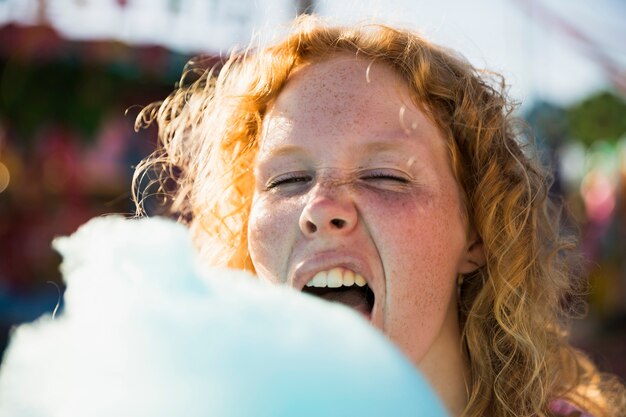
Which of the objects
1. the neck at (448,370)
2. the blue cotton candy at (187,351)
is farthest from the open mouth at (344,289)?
the blue cotton candy at (187,351)

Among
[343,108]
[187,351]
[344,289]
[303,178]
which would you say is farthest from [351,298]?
[187,351]

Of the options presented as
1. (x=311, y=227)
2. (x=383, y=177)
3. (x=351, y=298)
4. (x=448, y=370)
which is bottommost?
(x=448, y=370)

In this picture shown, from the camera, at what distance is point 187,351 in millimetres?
830

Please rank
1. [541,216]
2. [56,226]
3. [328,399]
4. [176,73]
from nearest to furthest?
1. [328,399]
2. [541,216]
3. [176,73]
4. [56,226]

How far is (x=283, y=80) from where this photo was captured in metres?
1.63

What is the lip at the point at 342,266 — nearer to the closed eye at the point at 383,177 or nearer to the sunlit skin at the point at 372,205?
the sunlit skin at the point at 372,205

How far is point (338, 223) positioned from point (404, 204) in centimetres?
13

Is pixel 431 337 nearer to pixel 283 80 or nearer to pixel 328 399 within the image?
pixel 283 80

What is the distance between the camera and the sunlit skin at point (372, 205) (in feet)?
4.57

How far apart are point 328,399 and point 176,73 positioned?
147 inches

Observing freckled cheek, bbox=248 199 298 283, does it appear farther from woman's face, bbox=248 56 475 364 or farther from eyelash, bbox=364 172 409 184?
eyelash, bbox=364 172 409 184

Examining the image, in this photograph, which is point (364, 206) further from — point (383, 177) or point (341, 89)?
point (341, 89)

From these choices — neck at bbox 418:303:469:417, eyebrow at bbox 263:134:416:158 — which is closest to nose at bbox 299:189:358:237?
eyebrow at bbox 263:134:416:158

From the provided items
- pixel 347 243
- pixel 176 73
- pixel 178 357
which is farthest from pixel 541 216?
pixel 176 73
